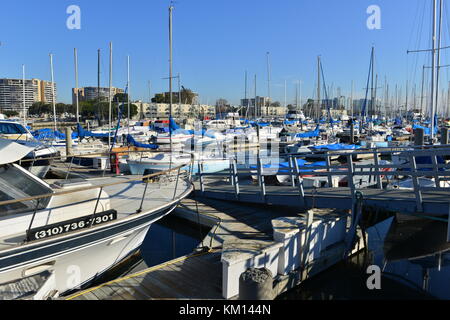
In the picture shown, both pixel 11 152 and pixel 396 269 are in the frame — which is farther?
pixel 396 269

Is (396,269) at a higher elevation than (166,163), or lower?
lower

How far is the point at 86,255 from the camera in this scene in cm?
696

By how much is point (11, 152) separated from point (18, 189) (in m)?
0.76

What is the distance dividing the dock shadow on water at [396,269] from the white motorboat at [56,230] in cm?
362

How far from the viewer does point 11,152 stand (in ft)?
23.1

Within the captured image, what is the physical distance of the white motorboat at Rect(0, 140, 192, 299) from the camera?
228 inches

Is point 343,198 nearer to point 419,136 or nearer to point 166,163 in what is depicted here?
point 166,163

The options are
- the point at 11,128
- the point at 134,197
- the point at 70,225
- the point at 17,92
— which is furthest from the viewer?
the point at 17,92

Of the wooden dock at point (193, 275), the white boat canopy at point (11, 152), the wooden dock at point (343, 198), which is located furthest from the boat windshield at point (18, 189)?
the wooden dock at point (343, 198)

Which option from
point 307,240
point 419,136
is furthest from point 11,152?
point 419,136

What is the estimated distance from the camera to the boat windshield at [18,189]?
6.48 meters

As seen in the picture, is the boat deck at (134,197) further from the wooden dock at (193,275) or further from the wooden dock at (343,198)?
the wooden dock at (343,198)
